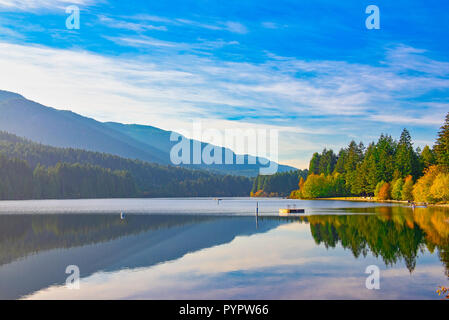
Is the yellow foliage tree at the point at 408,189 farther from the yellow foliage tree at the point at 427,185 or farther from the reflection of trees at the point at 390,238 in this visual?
the reflection of trees at the point at 390,238

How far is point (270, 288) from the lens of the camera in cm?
2361

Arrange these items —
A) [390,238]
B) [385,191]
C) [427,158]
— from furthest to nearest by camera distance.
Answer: [385,191]
[427,158]
[390,238]

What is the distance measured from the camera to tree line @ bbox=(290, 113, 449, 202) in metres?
107

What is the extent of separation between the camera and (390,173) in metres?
145

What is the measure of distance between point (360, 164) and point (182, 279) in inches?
5931
